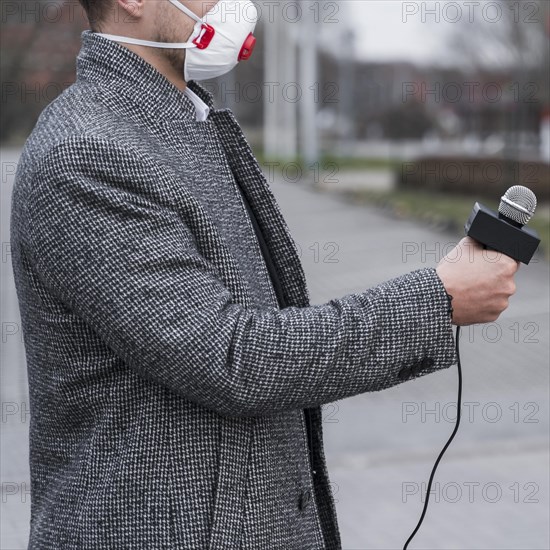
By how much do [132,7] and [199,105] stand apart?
21cm

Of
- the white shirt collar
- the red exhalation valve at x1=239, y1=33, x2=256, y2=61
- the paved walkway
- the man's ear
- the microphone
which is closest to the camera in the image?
the microphone

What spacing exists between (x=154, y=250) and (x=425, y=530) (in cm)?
348

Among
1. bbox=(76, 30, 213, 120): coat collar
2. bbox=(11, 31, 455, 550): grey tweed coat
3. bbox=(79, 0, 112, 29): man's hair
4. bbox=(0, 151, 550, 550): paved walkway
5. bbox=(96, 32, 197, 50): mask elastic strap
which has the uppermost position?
bbox=(79, 0, 112, 29): man's hair

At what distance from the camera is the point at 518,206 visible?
1.71m

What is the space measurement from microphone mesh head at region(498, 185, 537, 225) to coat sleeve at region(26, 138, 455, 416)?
0.19m

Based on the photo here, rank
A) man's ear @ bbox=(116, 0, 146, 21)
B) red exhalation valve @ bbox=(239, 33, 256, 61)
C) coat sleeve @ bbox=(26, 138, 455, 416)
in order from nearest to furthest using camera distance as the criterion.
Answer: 1. coat sleeve @ bbox=(26, 138, 455, 416)
2. man's ear @ bbox=(116, 0, 146, 21)
3. red exhalation valve @ bbox=(239, 33, 256, 61)

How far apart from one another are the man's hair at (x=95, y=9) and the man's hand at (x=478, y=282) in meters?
0.69

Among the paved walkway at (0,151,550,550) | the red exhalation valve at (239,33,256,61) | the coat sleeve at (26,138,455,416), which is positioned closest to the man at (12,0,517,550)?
the coat sleeve at (26,138,455,416)

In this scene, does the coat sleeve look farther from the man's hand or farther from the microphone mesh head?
the microphone mesh head

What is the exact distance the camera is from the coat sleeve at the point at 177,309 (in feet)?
5.00

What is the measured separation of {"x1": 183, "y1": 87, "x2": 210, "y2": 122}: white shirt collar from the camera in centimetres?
188

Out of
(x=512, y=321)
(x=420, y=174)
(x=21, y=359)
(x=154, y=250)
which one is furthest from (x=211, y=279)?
(x=420, y=174)

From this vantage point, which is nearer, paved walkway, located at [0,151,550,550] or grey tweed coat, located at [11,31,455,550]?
grey tweed coat, located at [11,31,455,550]

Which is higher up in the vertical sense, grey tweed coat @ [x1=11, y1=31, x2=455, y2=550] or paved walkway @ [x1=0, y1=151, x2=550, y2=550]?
grey tweed coat @ [x1=11, y1=31, x2=455, y2=550]
